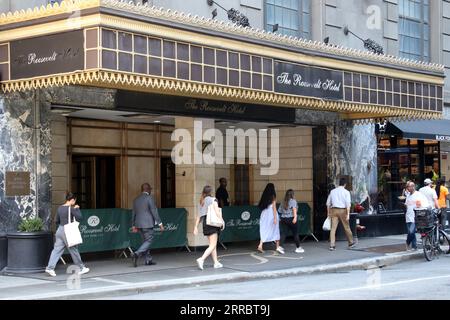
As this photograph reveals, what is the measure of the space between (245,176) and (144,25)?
35.9 feet

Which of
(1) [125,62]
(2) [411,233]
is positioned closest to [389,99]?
(2) [411,233]

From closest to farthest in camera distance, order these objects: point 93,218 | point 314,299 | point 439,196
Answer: point 314,299 → point 93,218 → point 439,196

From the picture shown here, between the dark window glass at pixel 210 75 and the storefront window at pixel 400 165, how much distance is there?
11118 millimetres

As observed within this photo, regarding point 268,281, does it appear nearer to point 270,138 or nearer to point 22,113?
point 22,113

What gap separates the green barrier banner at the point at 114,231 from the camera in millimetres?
17047

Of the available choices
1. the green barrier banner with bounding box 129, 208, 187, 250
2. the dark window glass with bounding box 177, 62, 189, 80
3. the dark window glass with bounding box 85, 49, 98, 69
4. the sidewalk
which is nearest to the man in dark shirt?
the sidewalk

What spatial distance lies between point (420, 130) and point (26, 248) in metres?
14.3

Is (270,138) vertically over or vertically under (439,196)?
over

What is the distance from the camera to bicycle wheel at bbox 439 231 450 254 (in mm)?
18745

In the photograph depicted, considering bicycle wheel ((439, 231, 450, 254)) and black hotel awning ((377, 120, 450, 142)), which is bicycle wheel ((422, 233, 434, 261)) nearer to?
bicycle wheel ((439, 231, 450, 254))

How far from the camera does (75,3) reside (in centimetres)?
1353

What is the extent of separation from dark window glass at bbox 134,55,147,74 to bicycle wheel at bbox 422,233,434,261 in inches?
310

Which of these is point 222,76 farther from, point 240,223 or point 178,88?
point 240,223

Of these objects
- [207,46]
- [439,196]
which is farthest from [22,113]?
[439,196]
